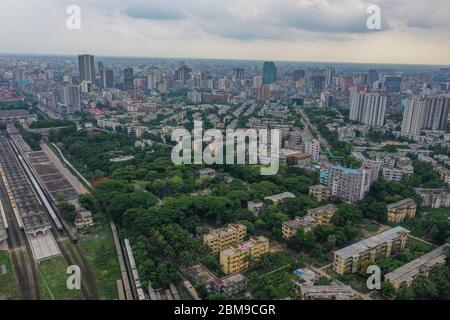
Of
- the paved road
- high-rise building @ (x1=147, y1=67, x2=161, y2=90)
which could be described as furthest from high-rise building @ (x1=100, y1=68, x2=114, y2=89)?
the paved road

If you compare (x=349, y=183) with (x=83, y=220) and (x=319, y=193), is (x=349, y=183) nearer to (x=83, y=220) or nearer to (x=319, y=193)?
(x=319, y=193)

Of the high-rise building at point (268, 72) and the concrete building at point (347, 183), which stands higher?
the high-rise building at point (268, 72)

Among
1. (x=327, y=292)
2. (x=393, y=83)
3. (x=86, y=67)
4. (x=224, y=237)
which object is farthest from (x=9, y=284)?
(x=393, y=83)

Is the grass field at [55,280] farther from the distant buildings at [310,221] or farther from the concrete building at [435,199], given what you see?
the concrete building at [435,199]

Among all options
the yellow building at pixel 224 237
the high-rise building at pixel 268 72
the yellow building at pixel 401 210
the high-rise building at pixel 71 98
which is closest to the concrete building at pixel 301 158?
the yellow building at pixel 401 210
